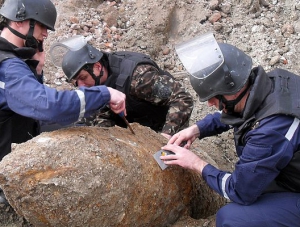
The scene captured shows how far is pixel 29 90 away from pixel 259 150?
5.60 feet

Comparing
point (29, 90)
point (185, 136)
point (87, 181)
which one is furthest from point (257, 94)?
point (29, 90)

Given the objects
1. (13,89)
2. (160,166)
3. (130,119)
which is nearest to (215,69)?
(160,166)

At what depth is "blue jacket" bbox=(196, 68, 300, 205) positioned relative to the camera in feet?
9.98

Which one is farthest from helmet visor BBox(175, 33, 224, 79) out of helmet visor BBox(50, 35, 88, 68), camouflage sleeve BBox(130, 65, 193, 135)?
helmet visor BBox(50, 35, 88, 68)

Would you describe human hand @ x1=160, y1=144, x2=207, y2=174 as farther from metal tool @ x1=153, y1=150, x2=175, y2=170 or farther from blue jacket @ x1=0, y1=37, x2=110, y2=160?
blue jacket @ x1=0, y1=37, x2=110, y2=160

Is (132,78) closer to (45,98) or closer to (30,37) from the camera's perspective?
(30,37)

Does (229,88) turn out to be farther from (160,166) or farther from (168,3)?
(168,3)

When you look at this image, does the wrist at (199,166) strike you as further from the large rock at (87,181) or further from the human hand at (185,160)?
the large rock at (87,181)

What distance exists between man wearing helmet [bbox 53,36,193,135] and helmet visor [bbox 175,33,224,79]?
41.0 inches

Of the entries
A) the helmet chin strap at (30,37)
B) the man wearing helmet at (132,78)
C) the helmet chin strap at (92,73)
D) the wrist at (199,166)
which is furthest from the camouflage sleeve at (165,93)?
the helmet chin strap at (30,37)

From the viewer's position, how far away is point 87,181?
296cm

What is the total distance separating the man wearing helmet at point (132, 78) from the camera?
439 cm

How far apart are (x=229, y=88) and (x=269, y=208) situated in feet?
3.29

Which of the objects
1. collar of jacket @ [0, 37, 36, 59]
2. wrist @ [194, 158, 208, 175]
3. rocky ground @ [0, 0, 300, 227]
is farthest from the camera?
rocky ground @ [0, 0, 300, 227]
